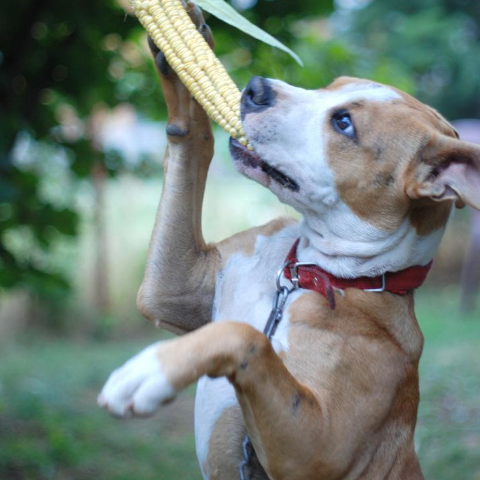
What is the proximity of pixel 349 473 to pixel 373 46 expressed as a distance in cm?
1340

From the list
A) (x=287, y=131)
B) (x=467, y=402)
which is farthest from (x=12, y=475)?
(x=467, y=402)

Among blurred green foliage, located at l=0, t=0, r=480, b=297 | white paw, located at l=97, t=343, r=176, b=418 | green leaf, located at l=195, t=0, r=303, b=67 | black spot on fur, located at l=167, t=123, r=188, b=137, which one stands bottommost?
blurred green foliage, located at l=0, t=0, r=480, b=297

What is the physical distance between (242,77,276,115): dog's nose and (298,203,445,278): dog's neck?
464 millimetres

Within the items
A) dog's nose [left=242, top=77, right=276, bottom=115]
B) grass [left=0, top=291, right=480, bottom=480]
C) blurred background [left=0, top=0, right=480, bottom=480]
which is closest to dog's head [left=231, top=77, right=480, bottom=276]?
dog's nose [left=242, top=77, right=276, bottom=115]

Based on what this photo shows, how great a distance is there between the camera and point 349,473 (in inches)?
104

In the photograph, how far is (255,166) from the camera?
115 inches

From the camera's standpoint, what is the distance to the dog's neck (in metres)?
2.86

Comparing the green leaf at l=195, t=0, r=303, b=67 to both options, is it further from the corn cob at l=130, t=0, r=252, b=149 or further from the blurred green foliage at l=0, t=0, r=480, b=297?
the blurred green foliage at l=0, t=0, r=480, b=297

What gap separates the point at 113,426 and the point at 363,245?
3.46 meters

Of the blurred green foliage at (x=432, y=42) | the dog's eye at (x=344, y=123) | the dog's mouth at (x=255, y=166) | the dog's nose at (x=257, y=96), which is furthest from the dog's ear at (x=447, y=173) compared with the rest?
the blurred green foliage at (x=432, y=42)

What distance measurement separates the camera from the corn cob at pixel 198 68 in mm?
2918

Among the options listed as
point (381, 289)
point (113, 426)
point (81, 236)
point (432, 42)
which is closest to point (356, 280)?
point (381, 289)

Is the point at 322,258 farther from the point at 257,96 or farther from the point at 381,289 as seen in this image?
the point at 257,96

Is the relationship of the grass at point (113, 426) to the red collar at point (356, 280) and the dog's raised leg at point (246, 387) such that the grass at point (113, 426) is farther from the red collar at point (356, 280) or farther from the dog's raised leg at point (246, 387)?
the dog's raised leg at point (246, 387)
